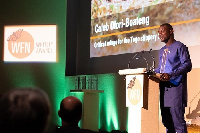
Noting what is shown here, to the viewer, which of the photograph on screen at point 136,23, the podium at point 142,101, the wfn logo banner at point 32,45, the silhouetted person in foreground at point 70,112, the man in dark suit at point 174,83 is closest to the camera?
the silhouetted person in foreground at point 70,112

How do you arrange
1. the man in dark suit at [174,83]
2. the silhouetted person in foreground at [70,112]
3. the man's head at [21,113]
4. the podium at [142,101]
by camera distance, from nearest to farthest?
the man's head at [21,113], the silhouetted person in foreground at [70,112], the man in dark suit at [174,83], the podium at [142,101]

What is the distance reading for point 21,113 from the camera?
2.55 ft

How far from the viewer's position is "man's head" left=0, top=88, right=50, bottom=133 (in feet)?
2.55

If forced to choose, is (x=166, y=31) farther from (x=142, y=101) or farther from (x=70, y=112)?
(x=70, y=112)

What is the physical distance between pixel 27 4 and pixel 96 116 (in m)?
2.73

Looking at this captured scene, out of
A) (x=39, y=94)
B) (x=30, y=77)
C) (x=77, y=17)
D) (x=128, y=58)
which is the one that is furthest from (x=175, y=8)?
(x=39, y=94)

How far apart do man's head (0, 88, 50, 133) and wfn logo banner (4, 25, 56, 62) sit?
619cm

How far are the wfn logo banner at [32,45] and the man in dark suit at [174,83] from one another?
4011 mm

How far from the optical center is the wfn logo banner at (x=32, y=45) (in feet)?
22.7

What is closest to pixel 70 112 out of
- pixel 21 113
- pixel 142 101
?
pixel 21 113

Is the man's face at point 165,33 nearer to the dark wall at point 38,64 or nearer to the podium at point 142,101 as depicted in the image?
the podium at point 142,101

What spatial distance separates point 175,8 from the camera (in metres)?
4.61

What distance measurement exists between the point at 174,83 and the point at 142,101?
0.33m

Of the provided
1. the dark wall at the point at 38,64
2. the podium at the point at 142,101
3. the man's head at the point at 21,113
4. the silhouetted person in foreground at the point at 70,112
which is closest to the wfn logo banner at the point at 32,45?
the dark wall at the point at 38,64
